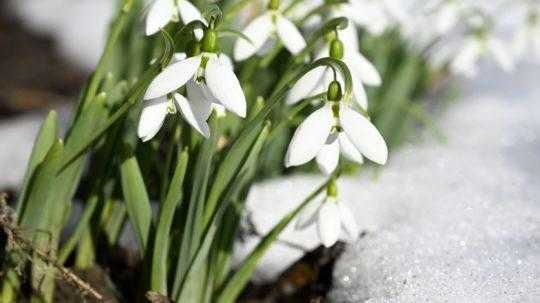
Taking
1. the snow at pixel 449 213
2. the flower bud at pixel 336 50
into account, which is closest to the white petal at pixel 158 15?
the flower bud at pixel 336 50

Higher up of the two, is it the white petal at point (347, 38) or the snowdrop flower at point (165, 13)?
the snowdrop flower at point (165, 13)

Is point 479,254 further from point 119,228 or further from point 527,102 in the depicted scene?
point 527,102

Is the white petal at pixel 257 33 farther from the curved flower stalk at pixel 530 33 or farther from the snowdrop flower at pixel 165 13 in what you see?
the curved flower stalk at pixel 530 33

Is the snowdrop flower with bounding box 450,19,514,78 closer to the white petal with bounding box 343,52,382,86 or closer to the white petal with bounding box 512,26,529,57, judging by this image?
the white petal with bounding box 512,26,529,57

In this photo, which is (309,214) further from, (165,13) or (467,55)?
(467,55)

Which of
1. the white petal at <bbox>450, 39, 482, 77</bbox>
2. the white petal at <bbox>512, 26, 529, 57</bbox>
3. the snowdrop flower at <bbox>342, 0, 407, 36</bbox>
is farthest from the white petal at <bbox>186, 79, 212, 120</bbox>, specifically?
the white petal at <bbox>512, 26, 529, 57</bbox>

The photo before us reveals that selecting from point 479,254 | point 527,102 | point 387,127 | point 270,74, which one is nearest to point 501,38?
point 527,102
